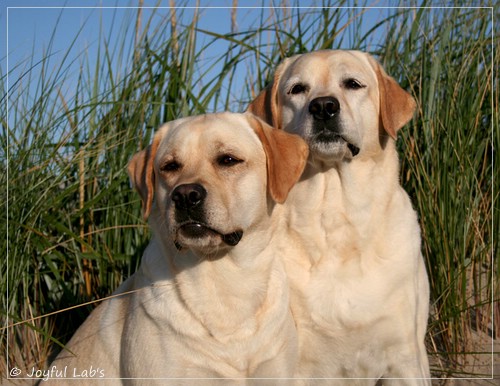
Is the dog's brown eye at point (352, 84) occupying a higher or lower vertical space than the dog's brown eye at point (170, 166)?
higher

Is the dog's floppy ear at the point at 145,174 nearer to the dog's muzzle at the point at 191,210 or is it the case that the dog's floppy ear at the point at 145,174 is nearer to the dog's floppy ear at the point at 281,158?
the dog's muzzle at the point at 191,210

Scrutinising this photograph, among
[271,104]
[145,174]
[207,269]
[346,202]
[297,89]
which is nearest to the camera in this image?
[207,269]

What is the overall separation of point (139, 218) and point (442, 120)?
214 cm

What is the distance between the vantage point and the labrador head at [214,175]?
3.33 meters

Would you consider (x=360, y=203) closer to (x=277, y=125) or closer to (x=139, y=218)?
(x=277, y=125)

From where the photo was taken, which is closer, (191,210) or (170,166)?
(191,210)

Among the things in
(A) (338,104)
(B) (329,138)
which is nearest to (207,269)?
(B) (329,138)

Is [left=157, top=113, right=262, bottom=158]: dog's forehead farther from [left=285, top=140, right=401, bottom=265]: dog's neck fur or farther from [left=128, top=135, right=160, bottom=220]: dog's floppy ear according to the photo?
[left=285, top=140, right=401, bottom=265]: dog's neck fur

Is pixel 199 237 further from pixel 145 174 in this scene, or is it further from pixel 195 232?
pixel 145 174

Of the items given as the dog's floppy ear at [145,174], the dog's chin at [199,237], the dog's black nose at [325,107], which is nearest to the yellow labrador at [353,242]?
the dog's black nose at [325,107]

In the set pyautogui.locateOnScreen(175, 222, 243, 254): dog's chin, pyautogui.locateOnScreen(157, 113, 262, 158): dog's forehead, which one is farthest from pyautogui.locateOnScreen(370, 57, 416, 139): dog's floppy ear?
pyautogui.locateOnScreen(175, 222, 243, 254): dog's chin

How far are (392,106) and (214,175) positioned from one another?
1159 mm

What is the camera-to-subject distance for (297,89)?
412 cm

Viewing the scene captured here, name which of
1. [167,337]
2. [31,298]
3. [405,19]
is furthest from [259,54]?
[167,337]
